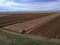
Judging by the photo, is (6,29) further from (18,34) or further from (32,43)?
(32,43)

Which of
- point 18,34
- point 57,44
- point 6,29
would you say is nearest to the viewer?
point 57,44

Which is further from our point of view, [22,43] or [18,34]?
[18,34]

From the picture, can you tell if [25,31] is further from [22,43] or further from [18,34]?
[22,43]

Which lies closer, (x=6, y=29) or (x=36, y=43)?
(x=36, y=43)

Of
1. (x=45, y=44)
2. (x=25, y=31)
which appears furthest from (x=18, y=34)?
(x=45, y=44)

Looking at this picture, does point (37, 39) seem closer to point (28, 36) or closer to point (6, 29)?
point (28, 36)

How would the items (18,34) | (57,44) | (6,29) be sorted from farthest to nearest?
(6,29)
(18,34)
(57,44)

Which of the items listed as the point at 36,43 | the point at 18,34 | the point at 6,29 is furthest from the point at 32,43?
the point at 6,29

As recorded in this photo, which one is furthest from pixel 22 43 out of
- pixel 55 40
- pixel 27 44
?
pixel 55 40
